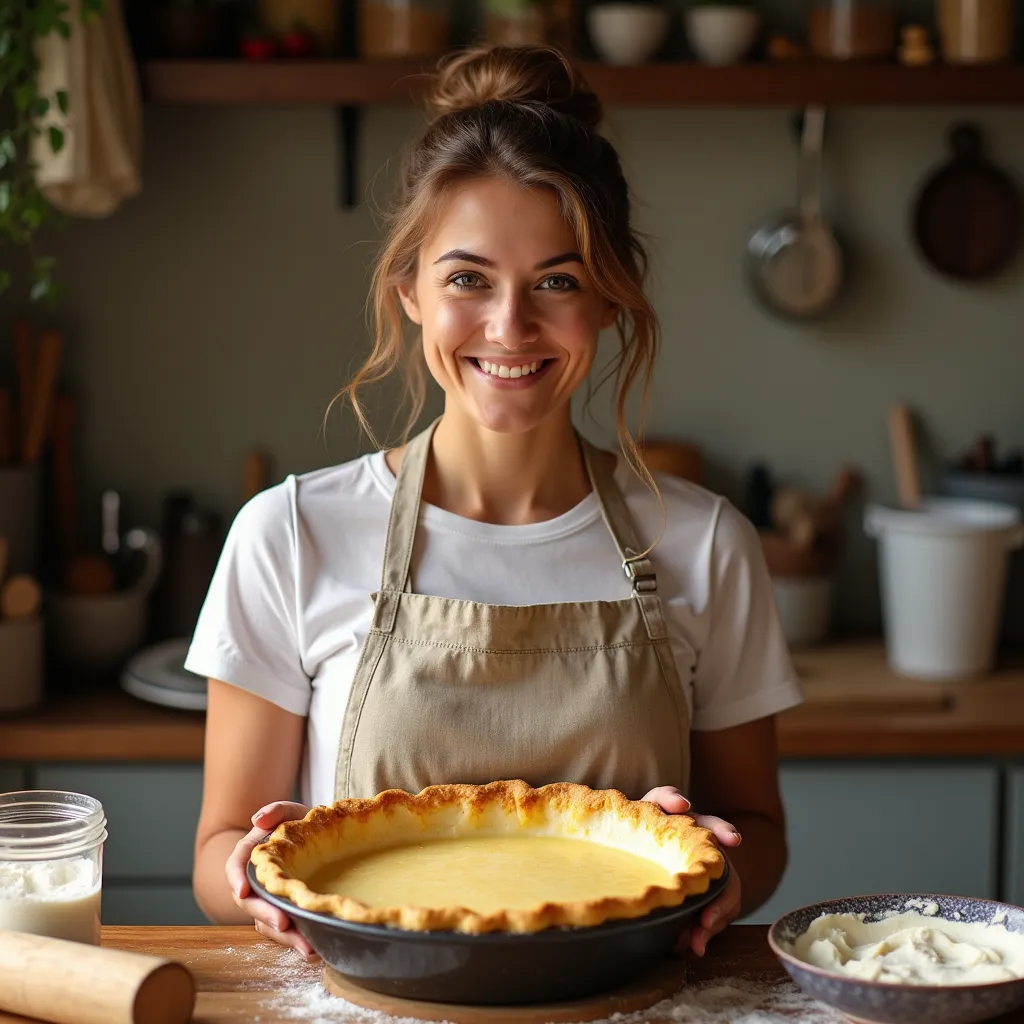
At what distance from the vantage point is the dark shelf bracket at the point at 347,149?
2.90m

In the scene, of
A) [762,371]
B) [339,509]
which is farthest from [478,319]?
[762,371]

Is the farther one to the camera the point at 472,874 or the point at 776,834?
the point at 776,834

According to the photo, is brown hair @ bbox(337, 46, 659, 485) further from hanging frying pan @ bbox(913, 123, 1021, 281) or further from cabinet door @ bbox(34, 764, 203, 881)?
hanging frying pan @ bbox(913, 123, 1021, 281)

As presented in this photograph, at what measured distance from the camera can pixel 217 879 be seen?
1562mm

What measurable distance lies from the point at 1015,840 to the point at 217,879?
5.14 feet

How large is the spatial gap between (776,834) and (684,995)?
55 cm

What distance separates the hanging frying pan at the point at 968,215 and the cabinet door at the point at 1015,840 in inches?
42.8

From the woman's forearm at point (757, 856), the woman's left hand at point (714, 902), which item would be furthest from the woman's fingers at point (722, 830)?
the woman's forearm at point (757, 856)

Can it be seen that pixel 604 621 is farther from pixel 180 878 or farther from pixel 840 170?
pixel 840 170

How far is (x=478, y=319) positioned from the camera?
5.14 feet

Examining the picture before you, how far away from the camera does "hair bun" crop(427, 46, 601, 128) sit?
1703 millimetres

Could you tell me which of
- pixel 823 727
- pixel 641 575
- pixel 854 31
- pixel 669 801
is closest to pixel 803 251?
pixel 854 31

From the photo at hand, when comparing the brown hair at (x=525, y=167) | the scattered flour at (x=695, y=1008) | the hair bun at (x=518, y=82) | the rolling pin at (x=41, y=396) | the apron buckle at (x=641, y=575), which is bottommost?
the scattered flour at (x=695, y=1008)

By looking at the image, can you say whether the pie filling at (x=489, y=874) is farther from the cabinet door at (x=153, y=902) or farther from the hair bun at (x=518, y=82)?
the cabinet door at (x=153, y=902)
